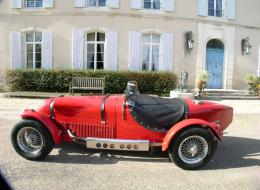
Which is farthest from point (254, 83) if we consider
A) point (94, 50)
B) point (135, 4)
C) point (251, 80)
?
point (94, 50)

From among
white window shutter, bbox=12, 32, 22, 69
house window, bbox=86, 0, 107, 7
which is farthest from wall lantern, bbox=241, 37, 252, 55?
white window shutter, bbox=12, 32, 22, 69

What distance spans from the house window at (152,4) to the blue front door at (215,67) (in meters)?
3.50

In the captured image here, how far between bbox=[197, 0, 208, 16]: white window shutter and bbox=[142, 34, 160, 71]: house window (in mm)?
2431

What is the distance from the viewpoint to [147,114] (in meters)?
5.73

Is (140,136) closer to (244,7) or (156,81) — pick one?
(156,81)

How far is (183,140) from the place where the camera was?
5391 millimetres

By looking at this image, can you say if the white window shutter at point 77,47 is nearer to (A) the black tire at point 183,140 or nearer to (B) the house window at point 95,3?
(B) the house window at point 95,3

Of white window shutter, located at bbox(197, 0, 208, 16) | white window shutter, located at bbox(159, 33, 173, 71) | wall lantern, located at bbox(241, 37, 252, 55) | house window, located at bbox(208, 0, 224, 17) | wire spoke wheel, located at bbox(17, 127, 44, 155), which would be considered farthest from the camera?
wall lantern, located at bbox(241, 37, 252, 55)

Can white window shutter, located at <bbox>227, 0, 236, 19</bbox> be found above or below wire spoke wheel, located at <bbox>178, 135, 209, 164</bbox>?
above

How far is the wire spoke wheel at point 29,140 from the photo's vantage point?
18.5 feet

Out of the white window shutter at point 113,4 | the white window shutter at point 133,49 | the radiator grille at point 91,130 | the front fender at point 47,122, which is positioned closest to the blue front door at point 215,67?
the white window shutter at point 133,49

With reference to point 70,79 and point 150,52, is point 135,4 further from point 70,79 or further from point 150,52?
point 70,79

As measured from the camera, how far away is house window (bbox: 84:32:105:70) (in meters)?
17.6

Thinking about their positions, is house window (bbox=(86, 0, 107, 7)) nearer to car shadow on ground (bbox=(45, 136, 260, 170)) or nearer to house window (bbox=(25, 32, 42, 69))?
house window (bbox=(25, 32, 42, 69))
